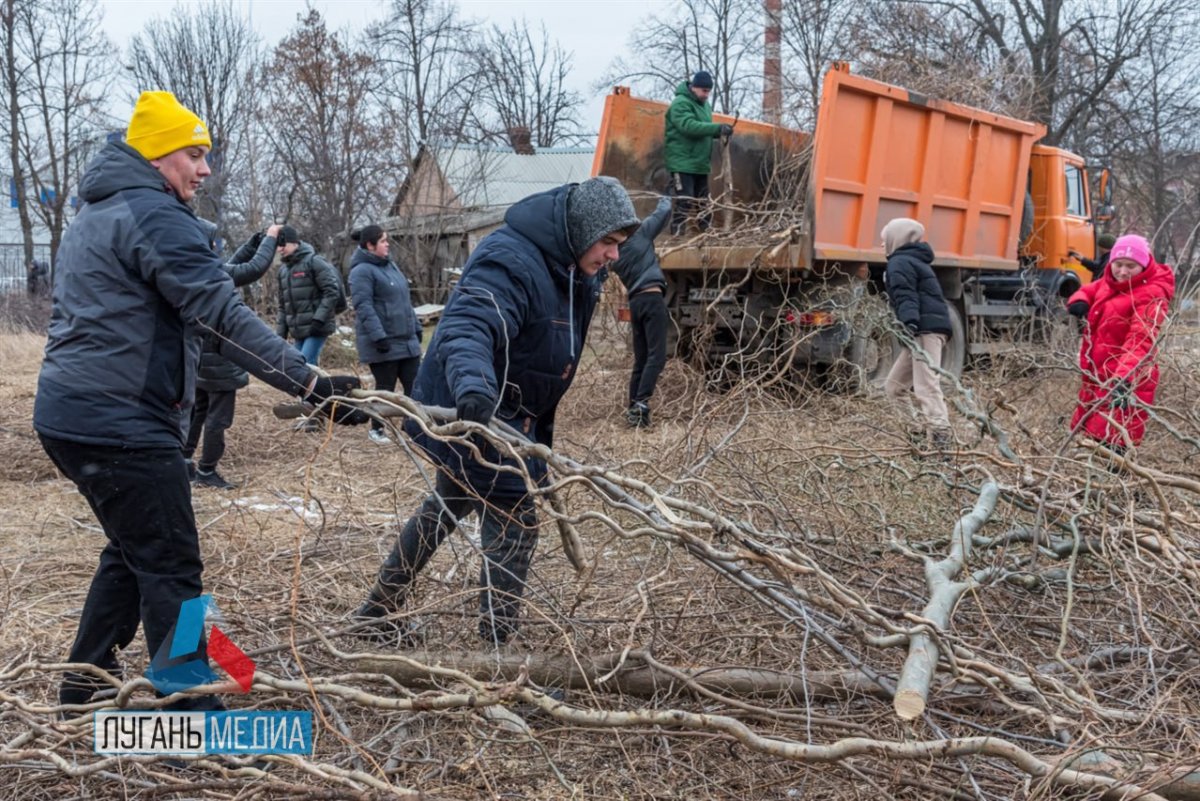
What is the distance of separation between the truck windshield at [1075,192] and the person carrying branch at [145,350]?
30.9 ft

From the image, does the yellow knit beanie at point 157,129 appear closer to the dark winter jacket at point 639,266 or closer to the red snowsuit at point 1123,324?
the red snowsuit at point 1123,324

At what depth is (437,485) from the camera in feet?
11.4

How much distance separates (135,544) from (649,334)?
5.51 meters

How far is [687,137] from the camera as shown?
8547 mm

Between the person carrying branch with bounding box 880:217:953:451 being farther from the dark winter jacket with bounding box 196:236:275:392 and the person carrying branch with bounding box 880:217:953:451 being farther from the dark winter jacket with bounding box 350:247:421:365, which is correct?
the dark winter jacket with bounding box 196:236:275:392

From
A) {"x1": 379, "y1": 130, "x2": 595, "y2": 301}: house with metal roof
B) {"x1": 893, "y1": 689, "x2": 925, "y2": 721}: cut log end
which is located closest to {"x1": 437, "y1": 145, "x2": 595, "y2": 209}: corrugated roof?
{"x1": 379, "y1": 130, "x2": 595, "y2": 301}: house with metal roof

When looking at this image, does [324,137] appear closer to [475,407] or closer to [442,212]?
[442,212]

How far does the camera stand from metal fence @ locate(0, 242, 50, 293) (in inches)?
853

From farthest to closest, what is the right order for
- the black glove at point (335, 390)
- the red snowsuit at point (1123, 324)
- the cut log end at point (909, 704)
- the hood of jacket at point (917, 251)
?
1. the hood of jacket at point (917, 251)
2. the red snowsuit at point (1123, 324)
3. the black glove at point (335, 390)
4. the cut log end at point (909, 704)

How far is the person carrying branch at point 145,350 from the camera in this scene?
2641 mm

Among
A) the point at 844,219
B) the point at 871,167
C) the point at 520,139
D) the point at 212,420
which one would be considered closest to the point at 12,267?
the point at 520,139

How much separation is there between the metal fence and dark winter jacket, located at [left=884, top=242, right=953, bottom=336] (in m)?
18.9

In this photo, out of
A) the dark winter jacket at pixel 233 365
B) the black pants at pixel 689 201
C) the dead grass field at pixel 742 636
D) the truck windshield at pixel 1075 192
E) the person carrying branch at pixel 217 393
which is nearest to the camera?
the dead grass field at pixel 742 636

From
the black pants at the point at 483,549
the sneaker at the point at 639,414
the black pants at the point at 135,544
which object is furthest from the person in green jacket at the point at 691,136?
the black pants at the point at 135,544
